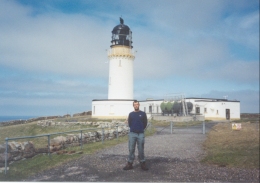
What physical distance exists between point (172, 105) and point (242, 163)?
11.8 meters

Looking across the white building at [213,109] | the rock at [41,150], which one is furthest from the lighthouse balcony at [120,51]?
the rock at [41,150]

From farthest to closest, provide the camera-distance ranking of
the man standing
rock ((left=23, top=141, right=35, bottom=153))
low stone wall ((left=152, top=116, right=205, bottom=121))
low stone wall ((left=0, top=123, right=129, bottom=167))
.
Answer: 1. low stone wall ((left=152, top=116, right=205, bottom=121))
2. rock ((left=23, top=141, right=35, bottom=153))
3. low stone wall ((left=0, top=123, right=129, bottom=167))
4. the man standing

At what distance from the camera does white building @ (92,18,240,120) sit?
29.7ft

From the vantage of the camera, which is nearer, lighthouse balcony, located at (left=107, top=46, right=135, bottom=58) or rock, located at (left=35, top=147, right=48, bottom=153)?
rock, located at (left=35, top=147, right=48, bottom=153)

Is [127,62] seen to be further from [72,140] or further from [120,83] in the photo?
[72,140]

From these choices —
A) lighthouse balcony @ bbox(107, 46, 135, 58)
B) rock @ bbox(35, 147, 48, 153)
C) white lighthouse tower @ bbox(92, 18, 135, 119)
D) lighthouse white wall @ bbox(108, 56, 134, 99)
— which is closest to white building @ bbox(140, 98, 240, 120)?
lighthouse white wall @ bbox(108, 56, 134, 99)

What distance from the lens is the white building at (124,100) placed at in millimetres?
9040

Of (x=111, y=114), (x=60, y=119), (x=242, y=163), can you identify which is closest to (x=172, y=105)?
(x=111, y=114)

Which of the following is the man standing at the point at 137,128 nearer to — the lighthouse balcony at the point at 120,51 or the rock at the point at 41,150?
the rock at the point at 41,150

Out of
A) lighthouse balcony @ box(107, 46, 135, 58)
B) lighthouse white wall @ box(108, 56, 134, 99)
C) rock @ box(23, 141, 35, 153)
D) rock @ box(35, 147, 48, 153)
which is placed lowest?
rock @ box(35, 147, 48, 153)

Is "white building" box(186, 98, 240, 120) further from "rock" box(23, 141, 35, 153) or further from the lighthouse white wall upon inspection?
"rock" box(23, 141, 35, 153)

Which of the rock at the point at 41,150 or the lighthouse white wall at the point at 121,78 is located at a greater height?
the lighthouse white wall at the point at 121,78

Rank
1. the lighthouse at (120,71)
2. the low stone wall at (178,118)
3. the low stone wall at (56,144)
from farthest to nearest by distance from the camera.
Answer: the low stone wall at (178,118)
the lighthouse at (120,71)
the low stone wall at (56,144)

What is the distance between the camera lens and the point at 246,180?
13.3 ft
